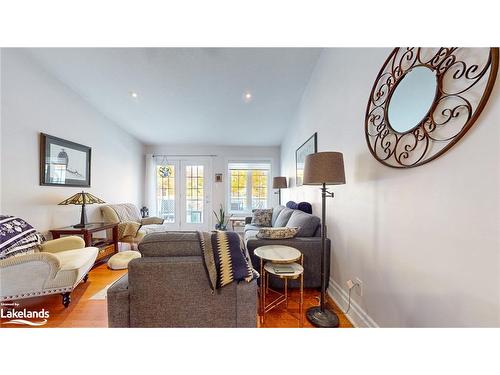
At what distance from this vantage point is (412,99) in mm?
968

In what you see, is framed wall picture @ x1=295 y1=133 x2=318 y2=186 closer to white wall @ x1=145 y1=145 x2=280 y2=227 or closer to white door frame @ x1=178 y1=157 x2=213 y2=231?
white wall @ x1=145 y1=145 x2=280 y2=227

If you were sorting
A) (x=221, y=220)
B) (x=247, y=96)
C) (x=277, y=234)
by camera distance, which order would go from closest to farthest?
(x=277, y=234) → (x=247, y=96) → (x=221, y=220)

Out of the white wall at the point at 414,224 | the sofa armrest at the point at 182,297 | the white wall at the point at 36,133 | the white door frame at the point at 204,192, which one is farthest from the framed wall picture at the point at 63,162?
the white wall at the point at 414,224

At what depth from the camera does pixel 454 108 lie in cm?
76

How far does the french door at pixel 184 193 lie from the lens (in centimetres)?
485

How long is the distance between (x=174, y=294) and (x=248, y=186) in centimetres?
404

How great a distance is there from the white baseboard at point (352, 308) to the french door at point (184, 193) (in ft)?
12.0

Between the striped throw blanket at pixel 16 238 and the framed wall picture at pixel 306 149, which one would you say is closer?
the striped throw blanket at pixel 16 238

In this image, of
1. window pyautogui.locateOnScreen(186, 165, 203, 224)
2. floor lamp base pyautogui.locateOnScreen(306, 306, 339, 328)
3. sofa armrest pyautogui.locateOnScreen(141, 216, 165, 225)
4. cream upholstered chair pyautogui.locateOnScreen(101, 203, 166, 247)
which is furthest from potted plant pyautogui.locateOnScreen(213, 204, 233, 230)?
floor lamp base pyautogui.locateOnScreen(306, 306, 339, 328)

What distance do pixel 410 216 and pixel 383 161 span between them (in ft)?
1.25

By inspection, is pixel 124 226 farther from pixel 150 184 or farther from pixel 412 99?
pixel 412 99

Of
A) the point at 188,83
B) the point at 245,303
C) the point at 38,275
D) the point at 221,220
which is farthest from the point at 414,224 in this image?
the point at 221,220

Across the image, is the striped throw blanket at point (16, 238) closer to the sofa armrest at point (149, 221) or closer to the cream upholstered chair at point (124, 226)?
the cream upholstered chair at point (124, 226)
